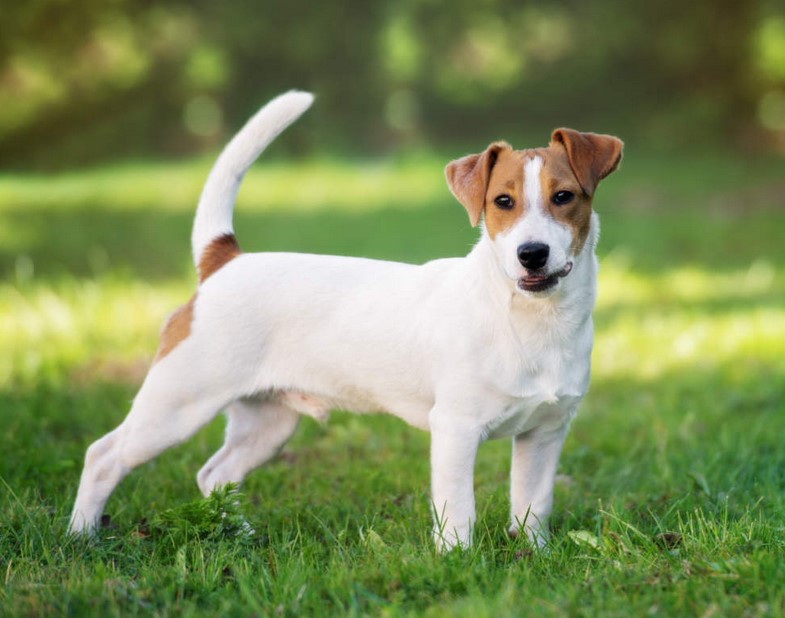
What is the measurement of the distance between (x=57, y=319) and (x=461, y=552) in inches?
191

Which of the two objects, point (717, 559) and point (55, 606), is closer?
point (55, 606)

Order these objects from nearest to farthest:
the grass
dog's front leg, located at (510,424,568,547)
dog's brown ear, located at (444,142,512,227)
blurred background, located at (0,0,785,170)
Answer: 1. the grass
2. dog's brown ear, located at (444,142,512,227)
3. dog's front leg, located at (510,424,568,547)
4. blurred background, located at (0,0,785,170)

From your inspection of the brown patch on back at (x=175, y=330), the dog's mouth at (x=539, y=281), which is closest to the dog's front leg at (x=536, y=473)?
the dog's mouth at (x=539, y=281)

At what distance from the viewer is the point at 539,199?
3.49 m

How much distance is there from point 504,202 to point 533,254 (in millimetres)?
311

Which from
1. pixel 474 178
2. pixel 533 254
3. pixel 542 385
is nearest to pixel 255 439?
pixel 542 385

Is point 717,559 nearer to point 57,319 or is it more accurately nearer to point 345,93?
point 57,319

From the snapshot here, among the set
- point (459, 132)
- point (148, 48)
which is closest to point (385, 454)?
point (148, 48)

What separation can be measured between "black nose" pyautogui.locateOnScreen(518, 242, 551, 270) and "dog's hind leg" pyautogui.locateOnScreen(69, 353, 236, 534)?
1.30m

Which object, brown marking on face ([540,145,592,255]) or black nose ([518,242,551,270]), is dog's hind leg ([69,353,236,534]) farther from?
brown marking on face ([540,145,592,255])

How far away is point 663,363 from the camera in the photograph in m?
6.89

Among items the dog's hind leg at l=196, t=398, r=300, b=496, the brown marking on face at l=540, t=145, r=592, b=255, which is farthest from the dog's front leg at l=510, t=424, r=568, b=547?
the dog's hind leg at l=196, t=398, r=300, b=496

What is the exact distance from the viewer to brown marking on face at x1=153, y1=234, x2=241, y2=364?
3.92 m

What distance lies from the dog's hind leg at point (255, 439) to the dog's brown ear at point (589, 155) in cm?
165
